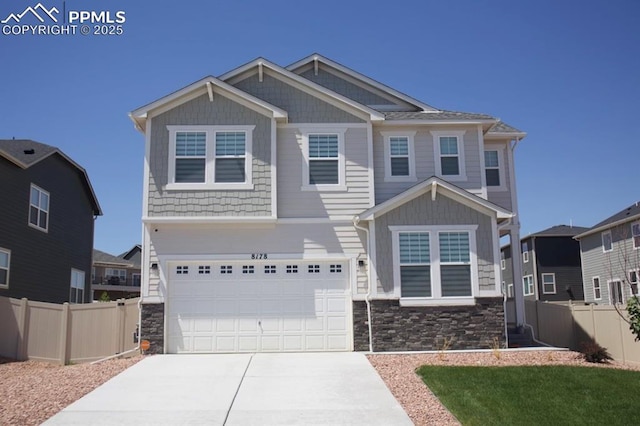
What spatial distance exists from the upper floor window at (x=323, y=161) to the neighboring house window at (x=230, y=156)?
65.4 inches

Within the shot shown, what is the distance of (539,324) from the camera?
738 inches

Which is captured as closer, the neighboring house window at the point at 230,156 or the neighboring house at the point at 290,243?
the neighboring house at the point at 290,243

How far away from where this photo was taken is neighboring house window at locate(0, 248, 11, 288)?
2183cm

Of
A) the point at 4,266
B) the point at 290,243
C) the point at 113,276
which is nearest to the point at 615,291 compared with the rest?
the point at 290,243

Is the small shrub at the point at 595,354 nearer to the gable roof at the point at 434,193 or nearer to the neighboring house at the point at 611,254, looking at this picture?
the gable roof at the point at 434,193

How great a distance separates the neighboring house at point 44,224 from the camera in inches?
880

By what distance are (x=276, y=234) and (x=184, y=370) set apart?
446 cm

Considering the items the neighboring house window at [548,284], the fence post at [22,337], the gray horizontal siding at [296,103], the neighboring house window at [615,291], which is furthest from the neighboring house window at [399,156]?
the neighboring house window at [548,284]

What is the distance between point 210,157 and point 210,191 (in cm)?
91

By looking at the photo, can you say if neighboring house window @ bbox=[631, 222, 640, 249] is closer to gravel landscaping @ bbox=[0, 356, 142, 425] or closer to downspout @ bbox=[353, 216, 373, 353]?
downspout @ bbox=[353, 216, 373, 353]

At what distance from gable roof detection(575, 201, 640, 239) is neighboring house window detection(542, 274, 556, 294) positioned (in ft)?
23.5

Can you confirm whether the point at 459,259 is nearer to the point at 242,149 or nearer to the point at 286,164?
the point at 286,164

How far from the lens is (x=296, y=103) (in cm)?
1719

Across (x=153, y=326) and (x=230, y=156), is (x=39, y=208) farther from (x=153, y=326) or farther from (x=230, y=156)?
(x=230, y=156)
